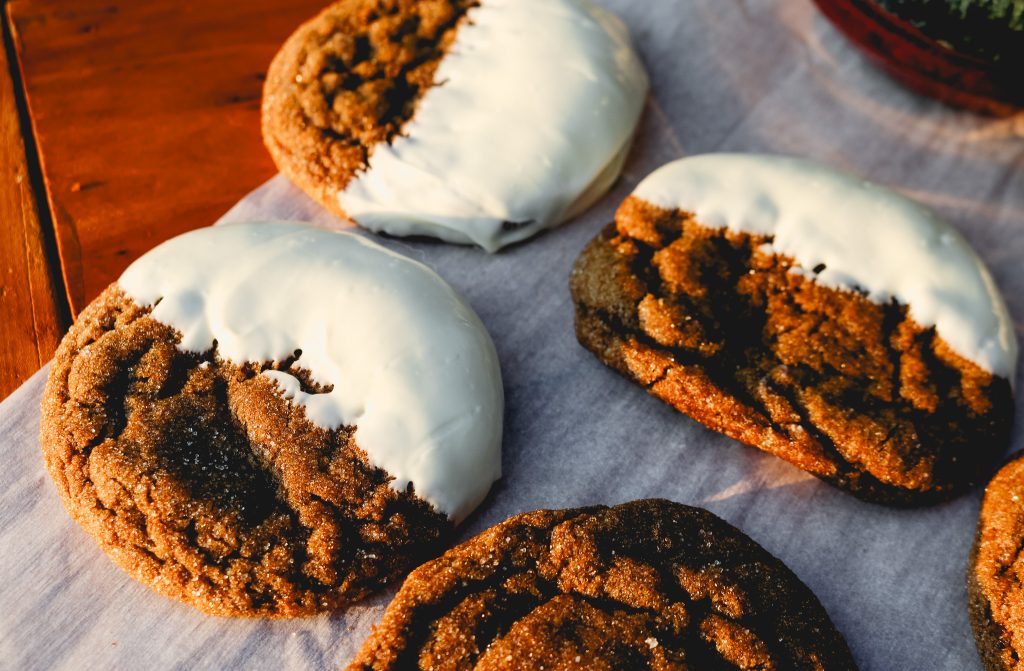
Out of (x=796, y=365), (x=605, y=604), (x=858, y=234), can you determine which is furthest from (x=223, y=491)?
(x=858, y=234)

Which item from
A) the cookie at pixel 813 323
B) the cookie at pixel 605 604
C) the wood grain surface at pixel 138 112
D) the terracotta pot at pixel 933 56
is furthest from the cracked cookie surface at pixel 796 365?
the wood grain surface at pixel 138 112

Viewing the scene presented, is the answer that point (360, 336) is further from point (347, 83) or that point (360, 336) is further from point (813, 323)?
point (813, 323)

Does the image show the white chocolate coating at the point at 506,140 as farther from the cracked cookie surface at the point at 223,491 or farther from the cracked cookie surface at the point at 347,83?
the cracked cookie surface at the point at 223,491

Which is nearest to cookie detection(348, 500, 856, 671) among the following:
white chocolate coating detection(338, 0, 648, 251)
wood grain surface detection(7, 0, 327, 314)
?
white chocolate coating detection(338, 0, 648, 251)

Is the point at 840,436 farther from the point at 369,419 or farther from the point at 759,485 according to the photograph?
the point at 369,419

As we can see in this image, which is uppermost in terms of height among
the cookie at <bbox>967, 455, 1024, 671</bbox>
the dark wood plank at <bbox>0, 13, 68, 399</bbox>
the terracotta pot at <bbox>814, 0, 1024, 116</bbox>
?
the terracotta pot at <bbox>814, 0, 1024, 116</bbox>

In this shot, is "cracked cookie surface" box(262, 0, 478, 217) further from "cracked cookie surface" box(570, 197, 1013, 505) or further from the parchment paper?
"cracked cookie surface" box(570, 197, 1013, 505)

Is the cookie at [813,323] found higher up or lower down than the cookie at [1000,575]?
higher up
